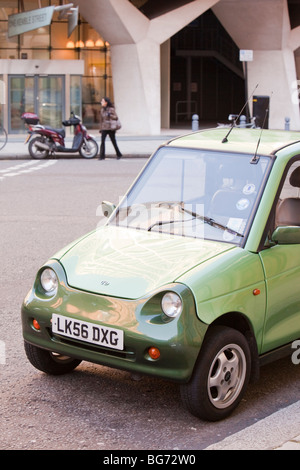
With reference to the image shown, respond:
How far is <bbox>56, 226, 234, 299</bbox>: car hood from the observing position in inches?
187

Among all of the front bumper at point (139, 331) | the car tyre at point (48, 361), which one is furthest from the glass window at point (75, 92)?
the front bumper at point (139, 331)

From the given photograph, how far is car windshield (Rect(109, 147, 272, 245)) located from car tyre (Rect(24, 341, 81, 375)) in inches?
37.8

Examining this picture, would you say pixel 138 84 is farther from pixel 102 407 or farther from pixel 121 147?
pixel 102 407

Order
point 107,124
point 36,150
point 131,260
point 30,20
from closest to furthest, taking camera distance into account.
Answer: point 131,260, point 107,124, point 36,150, point 30,20

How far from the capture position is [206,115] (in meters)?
54.9

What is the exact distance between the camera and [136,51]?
33.0 metres

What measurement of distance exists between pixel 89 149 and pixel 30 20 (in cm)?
994

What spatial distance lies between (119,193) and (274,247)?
1021cm

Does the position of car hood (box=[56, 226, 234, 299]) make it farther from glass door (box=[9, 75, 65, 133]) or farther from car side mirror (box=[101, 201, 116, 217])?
glass door (box=[9, 75, 65, 133])

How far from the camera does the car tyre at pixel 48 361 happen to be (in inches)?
207

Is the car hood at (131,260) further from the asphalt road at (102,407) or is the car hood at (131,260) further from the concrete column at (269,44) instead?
the concrete column at (269,44)

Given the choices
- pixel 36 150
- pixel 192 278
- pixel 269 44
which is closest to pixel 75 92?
pixel 269 44

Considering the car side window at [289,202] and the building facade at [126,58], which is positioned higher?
the building facade at [126,58]

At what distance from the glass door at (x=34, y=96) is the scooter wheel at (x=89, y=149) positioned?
399 inches
